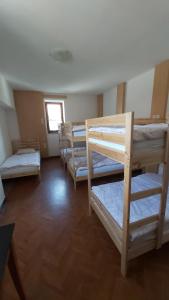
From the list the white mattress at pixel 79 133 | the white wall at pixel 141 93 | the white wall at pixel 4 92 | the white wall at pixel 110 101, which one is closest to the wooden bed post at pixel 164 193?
the white mattress at pixel 79 133

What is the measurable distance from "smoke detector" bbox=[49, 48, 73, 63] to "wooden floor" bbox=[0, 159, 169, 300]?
259 cm

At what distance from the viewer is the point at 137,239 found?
1125 millimetres

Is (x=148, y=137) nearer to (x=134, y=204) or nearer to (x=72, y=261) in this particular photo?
(x=134, y=204)

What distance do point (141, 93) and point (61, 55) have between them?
2.15 m

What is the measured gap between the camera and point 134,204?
1457mm

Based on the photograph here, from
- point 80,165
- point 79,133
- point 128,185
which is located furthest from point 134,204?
point 79,133

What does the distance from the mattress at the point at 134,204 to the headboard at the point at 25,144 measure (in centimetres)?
355

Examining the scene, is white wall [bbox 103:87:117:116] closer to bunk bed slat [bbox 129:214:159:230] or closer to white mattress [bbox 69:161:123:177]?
white mattress [bbox 69:161:123:177]

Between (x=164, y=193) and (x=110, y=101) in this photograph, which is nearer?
(x=164, y=193)

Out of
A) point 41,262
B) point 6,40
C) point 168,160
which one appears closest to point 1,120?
point 6,40

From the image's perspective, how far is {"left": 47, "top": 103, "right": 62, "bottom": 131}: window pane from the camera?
483 cm

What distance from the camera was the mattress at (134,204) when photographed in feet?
3.82

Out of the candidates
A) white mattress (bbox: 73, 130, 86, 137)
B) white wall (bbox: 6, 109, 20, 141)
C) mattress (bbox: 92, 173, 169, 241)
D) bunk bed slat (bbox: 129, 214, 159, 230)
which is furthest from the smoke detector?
white wall (bbox: 6, 109, 20, 141)

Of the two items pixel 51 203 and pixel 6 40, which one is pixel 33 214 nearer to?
pixel 51 203
